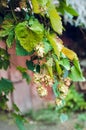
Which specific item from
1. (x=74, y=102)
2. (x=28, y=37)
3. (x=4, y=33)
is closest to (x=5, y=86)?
(x=4, y=33)

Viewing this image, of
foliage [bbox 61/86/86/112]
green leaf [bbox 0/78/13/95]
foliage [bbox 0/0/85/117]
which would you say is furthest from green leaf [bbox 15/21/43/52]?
foliage [bbox 61/86/86/112]

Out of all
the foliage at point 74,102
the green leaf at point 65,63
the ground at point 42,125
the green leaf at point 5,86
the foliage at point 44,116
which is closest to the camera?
the green leaf at point 65,63

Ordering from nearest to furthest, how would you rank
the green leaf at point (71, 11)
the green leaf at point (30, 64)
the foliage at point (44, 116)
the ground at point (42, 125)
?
the green leaf at point (30, 64), the green leaf at point (71, 11), the ground at point (42, 125), the foliage at point (44, 116)

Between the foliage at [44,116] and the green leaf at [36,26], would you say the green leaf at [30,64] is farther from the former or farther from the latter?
the foliage at [44,116]

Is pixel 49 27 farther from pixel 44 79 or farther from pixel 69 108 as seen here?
pixel 69 108

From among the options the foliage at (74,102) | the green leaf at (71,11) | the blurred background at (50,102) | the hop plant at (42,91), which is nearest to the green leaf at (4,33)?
the hop plant at (42,91)

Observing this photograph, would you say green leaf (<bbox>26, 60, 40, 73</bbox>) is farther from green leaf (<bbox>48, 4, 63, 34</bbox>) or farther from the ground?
the ground

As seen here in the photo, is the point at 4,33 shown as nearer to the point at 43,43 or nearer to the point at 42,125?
the point at 43,43
